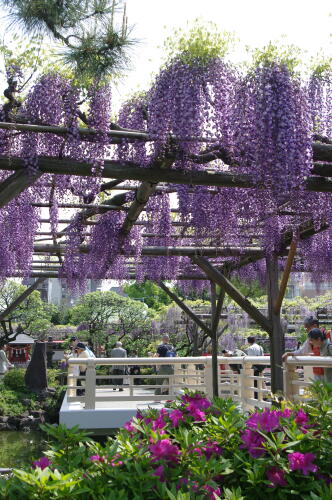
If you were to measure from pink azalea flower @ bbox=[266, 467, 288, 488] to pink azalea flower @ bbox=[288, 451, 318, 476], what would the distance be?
0.04 meters

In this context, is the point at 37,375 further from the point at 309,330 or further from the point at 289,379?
the point at 309,330

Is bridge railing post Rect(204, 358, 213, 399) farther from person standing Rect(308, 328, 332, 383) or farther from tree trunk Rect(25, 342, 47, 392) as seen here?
tree trunk Rect(25, 342, 47, 392)

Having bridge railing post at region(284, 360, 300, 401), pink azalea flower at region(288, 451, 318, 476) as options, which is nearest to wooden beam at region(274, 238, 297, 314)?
bridge railing post at region(284, 360, 300, 401)

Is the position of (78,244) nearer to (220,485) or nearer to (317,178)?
(317,178)

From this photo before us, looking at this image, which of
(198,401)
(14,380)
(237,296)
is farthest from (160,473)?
(14,380)

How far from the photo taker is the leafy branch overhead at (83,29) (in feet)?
12.1

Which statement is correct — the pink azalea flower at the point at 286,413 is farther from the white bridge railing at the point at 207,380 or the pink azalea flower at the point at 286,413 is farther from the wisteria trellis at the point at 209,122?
the white bridge railing at the point at 207,380

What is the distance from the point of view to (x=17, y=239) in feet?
20.1

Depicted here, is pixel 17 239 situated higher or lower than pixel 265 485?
higher

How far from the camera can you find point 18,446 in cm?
970

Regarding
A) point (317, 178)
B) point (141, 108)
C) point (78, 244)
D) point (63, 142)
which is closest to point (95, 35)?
point (63, 142)

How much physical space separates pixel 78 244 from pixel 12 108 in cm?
300

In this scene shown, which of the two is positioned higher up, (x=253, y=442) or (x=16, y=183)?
(x=16, y=183)

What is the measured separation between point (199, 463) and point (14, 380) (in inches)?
519
